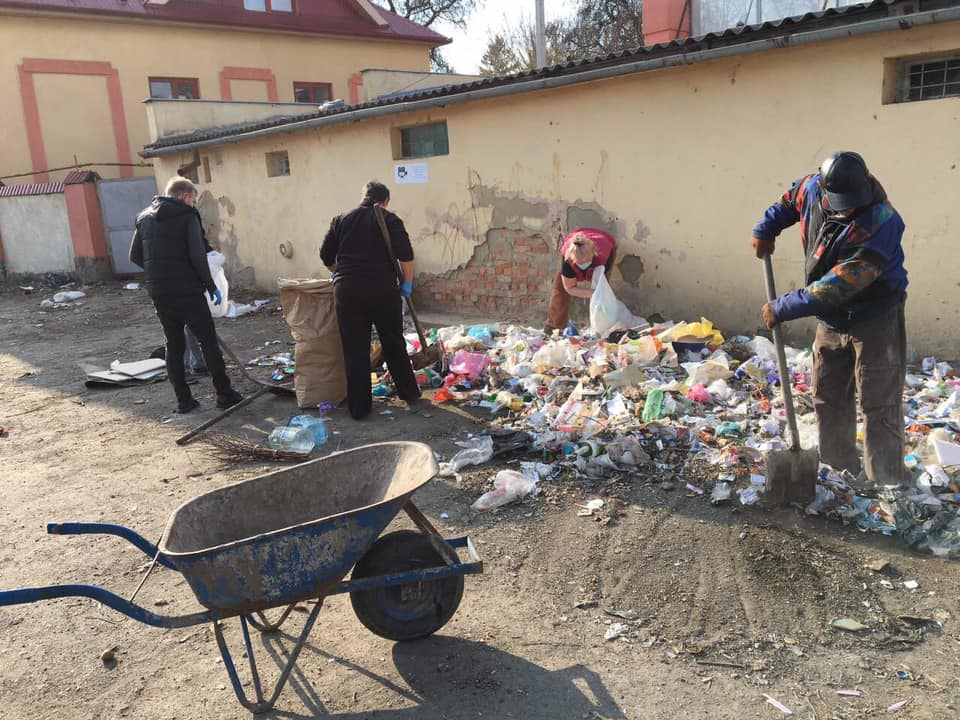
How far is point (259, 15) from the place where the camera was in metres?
18.5

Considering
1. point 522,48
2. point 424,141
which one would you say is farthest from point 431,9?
point 424,141

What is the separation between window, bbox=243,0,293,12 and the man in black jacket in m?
16.0

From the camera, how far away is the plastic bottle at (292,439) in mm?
5238

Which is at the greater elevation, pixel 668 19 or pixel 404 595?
pixel 668 19

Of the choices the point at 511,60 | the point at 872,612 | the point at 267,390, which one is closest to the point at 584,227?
the point at 267,390

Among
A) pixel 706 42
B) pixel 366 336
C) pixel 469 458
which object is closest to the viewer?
pixel 469 458

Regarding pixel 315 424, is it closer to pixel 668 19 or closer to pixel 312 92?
pixel 668 19

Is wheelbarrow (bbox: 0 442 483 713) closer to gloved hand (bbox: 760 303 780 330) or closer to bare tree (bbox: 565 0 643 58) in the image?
gloved hand (bbox: 760 303 780 330)

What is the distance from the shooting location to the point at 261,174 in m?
11.9

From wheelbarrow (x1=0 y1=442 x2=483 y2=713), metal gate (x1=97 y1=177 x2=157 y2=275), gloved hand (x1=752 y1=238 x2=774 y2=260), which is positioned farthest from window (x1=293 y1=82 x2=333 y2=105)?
wheelbarrow (x1=0 y1=442 x2=483 y2=713)

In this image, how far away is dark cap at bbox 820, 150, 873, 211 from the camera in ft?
10.9

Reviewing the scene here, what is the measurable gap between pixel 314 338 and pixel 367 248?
37.2 inches

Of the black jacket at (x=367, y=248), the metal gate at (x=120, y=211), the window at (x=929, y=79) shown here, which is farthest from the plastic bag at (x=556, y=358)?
the metal gate at (x=120, y=211)

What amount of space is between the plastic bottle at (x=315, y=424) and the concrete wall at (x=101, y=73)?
14.0 m
